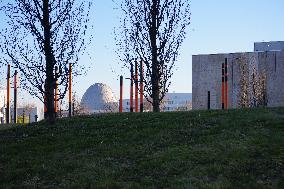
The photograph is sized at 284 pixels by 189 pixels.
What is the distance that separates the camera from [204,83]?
129 feet

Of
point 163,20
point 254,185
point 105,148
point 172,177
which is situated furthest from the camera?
point 163,20

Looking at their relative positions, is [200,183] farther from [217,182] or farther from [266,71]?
[266,71]

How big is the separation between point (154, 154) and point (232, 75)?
30.9m

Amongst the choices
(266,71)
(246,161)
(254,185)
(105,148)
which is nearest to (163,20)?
(105,148)

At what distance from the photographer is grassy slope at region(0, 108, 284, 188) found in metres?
7.50

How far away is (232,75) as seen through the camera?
127 feet

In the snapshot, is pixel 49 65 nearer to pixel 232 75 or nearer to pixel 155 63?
pixel 155 63

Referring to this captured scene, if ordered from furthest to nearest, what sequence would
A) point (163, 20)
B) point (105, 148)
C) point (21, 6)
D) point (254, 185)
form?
point (163, 20) → point (21, 6) → point (105, 148) → point (254, 185)

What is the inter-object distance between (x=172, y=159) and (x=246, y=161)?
4.80 feet

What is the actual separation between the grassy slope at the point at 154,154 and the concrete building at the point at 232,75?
25.4 metres

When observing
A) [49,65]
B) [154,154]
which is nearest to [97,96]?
[49,65]

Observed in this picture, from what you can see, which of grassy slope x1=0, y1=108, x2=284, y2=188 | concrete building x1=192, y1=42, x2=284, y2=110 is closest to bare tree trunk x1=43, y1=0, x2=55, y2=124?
grassy slope x1=0, y1=108, x2=284, y2=188

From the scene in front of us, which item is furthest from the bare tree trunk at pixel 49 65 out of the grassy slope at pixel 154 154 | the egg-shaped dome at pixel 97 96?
the egg-shaped dome at pixel 97 96

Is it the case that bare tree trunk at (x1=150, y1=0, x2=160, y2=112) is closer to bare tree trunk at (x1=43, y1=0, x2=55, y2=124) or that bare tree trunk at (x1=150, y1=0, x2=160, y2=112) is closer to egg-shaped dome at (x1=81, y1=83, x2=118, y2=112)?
bare tree trunk at (x1=43, y1=0, x2=55, y2=124)
